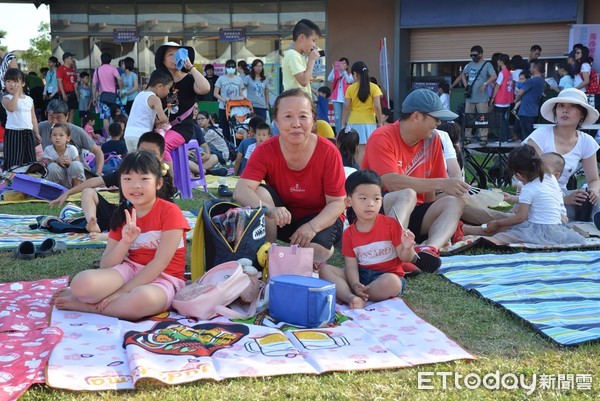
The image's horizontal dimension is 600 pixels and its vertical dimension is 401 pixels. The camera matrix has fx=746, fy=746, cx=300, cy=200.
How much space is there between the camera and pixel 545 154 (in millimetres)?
6230

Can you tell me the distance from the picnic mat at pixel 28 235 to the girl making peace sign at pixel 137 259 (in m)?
1.77

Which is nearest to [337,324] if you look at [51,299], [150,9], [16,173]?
[51,299]

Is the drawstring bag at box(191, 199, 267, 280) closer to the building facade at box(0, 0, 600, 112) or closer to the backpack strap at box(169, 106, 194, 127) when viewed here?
the backpack strap at box(169, 106, 194, 127)

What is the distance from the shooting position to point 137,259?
4.12 metres

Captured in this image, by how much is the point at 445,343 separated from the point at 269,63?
56.3 feet

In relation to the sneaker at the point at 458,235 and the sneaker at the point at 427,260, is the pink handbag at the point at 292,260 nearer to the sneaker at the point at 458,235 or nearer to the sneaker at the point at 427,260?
the sneaker at the point at 427,260

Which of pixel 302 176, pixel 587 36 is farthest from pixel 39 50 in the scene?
pixel 302 176

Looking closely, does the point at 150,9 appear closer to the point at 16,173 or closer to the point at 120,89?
the point at 120,89

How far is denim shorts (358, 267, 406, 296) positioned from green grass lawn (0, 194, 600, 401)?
20cm

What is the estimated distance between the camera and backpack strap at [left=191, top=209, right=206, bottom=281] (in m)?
4.42

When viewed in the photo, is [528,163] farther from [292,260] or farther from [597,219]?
[292,260]

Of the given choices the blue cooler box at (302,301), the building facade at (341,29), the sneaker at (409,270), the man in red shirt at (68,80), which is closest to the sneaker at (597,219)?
the sneaker at (409,270)

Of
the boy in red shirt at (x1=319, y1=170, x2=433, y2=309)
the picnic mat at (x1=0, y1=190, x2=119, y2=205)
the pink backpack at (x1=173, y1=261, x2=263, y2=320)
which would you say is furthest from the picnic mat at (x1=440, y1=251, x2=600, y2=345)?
the picnic mat at (x1=0, y1=190, x2=119, y2=205)

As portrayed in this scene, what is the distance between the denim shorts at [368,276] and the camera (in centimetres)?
436
